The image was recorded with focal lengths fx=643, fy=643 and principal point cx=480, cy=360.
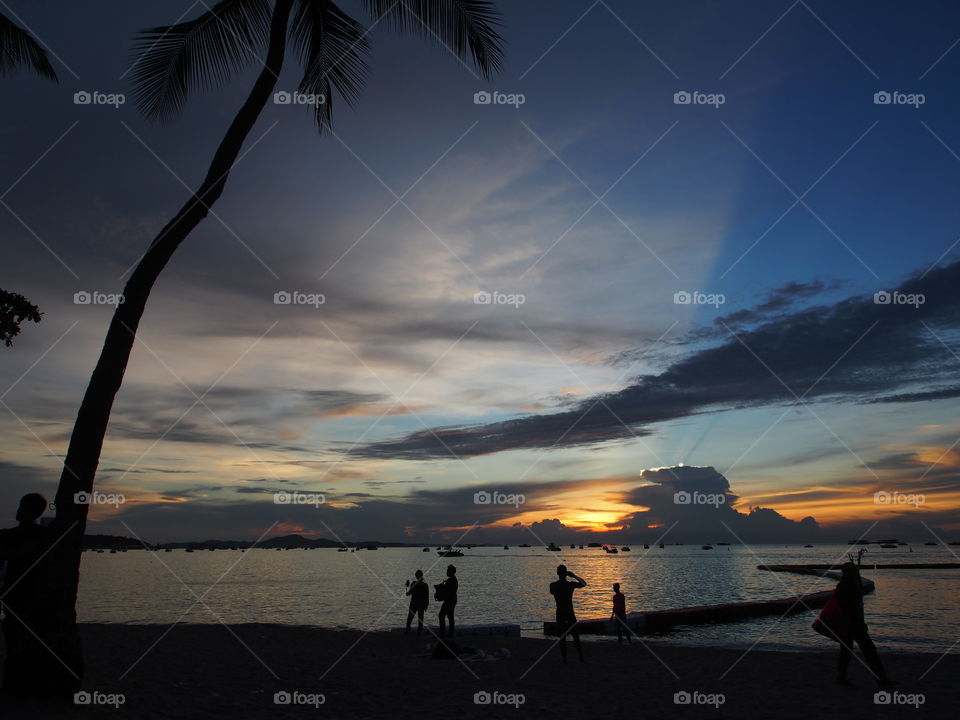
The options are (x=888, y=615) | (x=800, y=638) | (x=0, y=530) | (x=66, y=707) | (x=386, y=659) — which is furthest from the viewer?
(x=888, y=615)

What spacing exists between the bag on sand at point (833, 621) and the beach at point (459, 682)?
119 cm

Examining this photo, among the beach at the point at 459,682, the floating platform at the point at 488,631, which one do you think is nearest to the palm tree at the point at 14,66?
the beach at the point at 459,682

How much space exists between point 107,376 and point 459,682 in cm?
929

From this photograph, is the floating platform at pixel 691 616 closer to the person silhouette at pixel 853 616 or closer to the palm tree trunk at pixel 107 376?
the person silhouette at pixel 853 616

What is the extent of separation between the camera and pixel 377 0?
39.4 ft

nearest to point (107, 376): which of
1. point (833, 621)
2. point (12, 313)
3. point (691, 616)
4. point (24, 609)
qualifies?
point (24, 609)

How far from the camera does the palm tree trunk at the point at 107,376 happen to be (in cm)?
849

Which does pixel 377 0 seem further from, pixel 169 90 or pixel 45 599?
pixel 45 599

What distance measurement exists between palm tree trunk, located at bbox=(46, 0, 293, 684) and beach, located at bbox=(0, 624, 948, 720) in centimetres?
141

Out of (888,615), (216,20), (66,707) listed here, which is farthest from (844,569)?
(888,615)

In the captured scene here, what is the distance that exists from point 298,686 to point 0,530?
6080 millimetres

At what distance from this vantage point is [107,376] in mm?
9086

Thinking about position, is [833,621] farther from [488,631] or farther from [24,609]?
[488,631]

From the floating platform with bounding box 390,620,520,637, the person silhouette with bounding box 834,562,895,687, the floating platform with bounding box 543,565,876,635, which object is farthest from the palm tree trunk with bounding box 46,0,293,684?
the floating platform with bounding box 543,565,876,635
